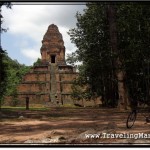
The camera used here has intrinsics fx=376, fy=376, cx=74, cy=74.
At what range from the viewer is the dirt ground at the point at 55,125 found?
6.05 m

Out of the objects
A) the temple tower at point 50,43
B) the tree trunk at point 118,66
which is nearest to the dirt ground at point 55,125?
the tree trunk at point 118,66

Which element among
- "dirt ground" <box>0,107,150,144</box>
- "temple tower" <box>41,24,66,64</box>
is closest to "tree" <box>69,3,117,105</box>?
"temple tower" <box>41,24,66,64</box>

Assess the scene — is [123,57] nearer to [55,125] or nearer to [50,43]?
[55,125]

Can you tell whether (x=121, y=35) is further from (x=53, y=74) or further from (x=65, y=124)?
(x=53, y=74)

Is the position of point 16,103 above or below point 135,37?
below

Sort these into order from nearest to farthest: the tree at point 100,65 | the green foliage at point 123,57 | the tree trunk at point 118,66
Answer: the tree trunk at point 118,66 → the green foliage at point 123,57 → the tree at point 100,65

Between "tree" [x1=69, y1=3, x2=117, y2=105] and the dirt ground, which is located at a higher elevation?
"tree" [x1=69, y1=3, x2=117, y2=105]

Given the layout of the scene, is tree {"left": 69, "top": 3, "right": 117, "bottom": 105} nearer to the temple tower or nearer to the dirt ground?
the temple tower

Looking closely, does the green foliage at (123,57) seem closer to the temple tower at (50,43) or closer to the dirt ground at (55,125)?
the temple tower at (50,43)

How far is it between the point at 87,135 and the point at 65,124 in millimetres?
913

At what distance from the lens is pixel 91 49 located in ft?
32.9

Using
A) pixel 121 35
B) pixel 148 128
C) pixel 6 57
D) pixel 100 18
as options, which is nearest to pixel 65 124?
pixel 148 128

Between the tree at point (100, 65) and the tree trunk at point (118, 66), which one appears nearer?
the tree trunk at point (118, 66)

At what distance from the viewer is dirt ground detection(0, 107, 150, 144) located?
19.9 ft
